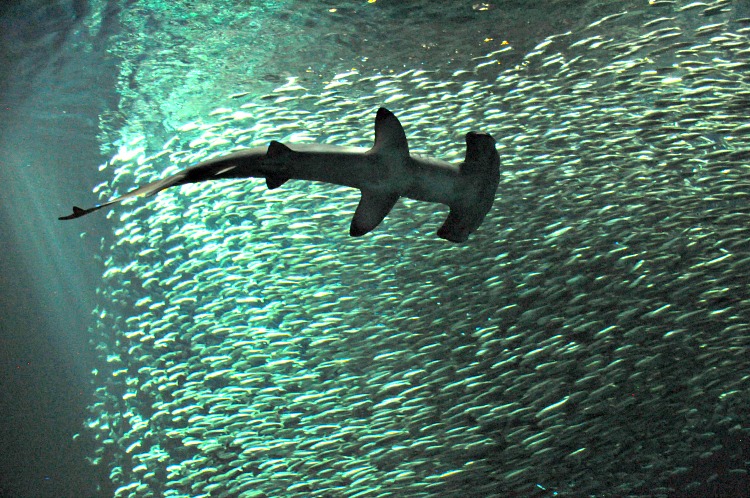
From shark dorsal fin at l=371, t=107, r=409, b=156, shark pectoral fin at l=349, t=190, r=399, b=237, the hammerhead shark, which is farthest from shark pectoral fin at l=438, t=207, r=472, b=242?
shark dorsal fin at l=371, t=107, r=409, b=156

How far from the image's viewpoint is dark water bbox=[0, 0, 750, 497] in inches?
255

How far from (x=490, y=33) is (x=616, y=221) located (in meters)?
2.76

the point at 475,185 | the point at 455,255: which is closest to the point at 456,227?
the point at 475,185

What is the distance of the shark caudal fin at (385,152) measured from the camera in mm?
1611

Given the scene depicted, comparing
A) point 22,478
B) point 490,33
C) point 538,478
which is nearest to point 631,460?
point 538,478

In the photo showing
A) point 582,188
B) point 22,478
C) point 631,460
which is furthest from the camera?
point 22,478

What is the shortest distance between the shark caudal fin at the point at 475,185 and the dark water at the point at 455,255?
187 inches

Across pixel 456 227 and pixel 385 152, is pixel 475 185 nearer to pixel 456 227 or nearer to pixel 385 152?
pixel 456 227

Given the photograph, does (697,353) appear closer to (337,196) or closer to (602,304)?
(602,304)

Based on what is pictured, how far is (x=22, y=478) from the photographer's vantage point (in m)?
13.3

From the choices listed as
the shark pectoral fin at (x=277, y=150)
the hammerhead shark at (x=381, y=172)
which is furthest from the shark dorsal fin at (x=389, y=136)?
the shark pectoral fin at (x=277, y=150)

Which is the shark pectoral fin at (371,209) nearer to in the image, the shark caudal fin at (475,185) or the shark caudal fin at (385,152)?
the shark caudal fin at (385,152)

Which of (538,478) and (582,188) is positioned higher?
(582,188)

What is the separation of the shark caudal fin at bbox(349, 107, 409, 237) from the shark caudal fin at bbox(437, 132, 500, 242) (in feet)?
0.67
